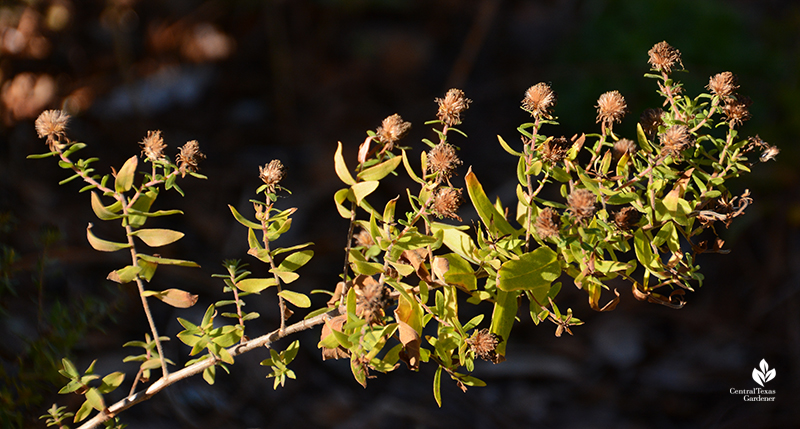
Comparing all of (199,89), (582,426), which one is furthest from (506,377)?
(199,89)

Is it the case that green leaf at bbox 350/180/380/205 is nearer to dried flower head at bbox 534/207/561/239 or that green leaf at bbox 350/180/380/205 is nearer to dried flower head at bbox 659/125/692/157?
dried flower head at bbox 534/207/561/239

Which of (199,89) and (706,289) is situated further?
(199,89)

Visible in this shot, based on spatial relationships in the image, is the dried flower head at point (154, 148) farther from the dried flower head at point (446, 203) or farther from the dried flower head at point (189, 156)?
the dried flower head at point (446, 203)

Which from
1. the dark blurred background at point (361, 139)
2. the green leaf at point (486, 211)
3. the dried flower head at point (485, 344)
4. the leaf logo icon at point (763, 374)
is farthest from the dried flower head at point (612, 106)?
the leaf logo icon at point (763, 374)

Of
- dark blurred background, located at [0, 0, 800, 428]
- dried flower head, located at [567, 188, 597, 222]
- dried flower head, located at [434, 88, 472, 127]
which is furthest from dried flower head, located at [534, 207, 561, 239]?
dark blurred background, located at [0, 0, 800, 428]

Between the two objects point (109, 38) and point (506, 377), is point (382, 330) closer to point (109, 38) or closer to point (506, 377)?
point (506, 377)

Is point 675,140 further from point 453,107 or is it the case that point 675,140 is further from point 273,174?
point 273,174
